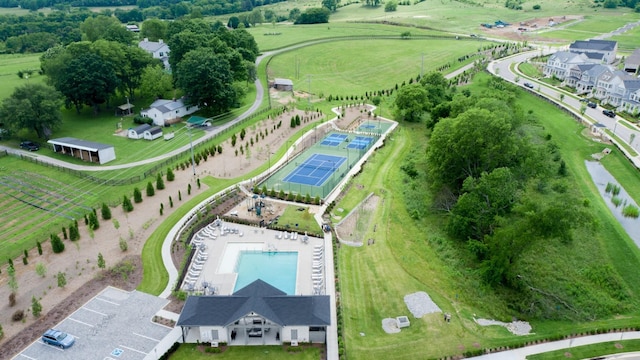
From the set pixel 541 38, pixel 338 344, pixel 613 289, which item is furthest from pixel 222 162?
pixel 541 38

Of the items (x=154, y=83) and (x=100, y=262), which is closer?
(x=100, y=262)

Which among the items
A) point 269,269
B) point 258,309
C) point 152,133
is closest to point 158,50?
point 152,133

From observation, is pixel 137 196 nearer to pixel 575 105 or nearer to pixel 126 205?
pixel 126 205

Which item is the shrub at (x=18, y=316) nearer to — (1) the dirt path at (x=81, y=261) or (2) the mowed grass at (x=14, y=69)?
(1) the dirt path at (x=81, y=261)

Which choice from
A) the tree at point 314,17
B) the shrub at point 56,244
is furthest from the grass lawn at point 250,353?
the tree at point 314,17

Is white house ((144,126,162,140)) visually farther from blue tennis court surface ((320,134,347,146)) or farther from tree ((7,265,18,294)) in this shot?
tree ((7,265,18,294))

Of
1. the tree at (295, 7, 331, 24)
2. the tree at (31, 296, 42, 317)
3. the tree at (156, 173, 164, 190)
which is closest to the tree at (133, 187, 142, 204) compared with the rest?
the tree at (156, 173, 164, 190)
